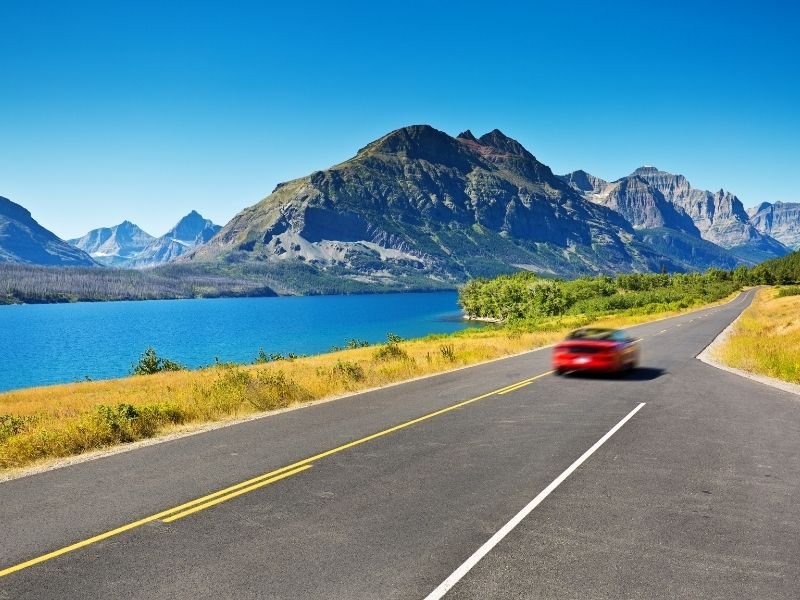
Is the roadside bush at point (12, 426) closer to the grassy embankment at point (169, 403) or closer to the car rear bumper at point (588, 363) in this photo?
the grassy embankment at point (169, 403)

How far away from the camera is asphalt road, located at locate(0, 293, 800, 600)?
5219 millimetres

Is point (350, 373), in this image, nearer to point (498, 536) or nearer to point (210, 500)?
point (210, 500)

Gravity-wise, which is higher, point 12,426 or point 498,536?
point 498,536

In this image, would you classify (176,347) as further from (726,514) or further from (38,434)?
(726,514)

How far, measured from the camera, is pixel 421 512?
6.88 metres

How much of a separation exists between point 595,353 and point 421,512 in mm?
13934

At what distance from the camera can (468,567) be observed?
5.44 m

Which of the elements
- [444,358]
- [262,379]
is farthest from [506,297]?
[262,379]

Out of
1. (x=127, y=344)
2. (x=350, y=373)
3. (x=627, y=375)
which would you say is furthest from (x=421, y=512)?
(x=127, y=344)

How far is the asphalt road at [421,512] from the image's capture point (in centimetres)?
522

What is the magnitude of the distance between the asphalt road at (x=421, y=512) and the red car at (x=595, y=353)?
631 cm

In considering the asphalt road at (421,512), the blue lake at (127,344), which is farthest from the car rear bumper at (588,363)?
the blue lake at (127,344)

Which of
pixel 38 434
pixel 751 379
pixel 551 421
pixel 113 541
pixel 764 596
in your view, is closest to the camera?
pixel 764 596

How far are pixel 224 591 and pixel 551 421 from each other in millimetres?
8910
